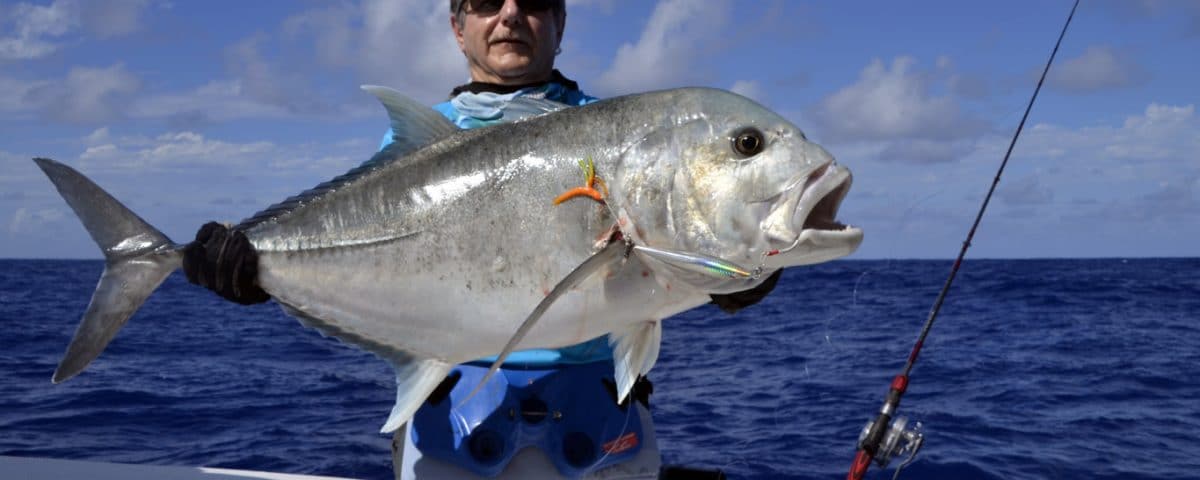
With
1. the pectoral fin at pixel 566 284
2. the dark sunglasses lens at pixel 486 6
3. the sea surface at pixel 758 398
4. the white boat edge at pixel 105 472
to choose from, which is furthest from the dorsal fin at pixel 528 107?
the sea surface at pixel 758 398

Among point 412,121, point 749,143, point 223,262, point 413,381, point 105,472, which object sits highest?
point 412,121

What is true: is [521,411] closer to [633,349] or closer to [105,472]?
[633,349]

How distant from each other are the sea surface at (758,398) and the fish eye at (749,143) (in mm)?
6233

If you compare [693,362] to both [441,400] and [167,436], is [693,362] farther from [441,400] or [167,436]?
[441,400]

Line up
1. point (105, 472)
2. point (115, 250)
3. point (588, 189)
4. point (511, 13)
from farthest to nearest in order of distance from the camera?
point (105, 472) < point (511, 13) < point (115, 250) < point (588, 189)

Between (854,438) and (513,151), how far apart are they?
804 centimetres

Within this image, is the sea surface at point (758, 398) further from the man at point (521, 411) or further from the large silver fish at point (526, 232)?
the large silver fish at point (526, 232)

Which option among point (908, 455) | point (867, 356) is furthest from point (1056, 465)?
point (867, 356)

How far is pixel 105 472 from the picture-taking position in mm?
5164

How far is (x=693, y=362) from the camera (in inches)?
604

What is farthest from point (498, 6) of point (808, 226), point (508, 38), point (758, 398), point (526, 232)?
point (758, 398)

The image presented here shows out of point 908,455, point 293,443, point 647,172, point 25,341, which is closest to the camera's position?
point 647,172

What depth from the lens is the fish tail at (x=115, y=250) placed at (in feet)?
9.52

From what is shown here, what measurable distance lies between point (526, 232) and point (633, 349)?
53cm
